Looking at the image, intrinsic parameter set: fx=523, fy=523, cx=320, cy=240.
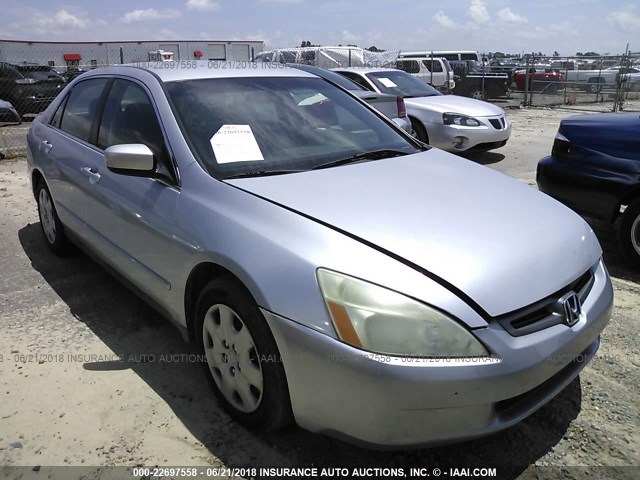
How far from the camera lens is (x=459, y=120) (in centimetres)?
824

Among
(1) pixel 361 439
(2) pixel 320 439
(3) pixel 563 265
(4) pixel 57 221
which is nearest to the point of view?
(1) pixel 361 439

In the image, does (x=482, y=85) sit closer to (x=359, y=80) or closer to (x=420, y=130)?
(x=359, y=80)

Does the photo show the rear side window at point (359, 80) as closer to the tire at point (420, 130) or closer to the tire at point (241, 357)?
the tire at point (420, 130)

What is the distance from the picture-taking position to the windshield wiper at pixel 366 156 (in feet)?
9.13

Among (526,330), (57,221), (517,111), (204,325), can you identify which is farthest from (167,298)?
(517,111)

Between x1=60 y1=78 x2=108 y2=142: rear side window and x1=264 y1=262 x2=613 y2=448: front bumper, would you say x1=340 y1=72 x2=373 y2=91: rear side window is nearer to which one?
x1=60 y1=78 x2=108 y2=142: rear side window

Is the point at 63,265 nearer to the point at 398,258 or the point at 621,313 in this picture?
the point at 398,258

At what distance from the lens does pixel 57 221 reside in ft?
13.9

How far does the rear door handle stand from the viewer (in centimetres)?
329

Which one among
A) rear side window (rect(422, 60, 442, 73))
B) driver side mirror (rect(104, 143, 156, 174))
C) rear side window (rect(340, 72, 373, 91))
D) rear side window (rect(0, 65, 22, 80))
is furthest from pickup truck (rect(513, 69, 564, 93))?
driver side mirror (rect(104, 143, 156, 174))

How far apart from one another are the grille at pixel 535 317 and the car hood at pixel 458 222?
3cm

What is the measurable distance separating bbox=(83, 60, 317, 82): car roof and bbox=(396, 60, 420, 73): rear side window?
1721 cm

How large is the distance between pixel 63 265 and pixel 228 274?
2719 mm

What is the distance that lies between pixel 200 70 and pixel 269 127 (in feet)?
2.25
